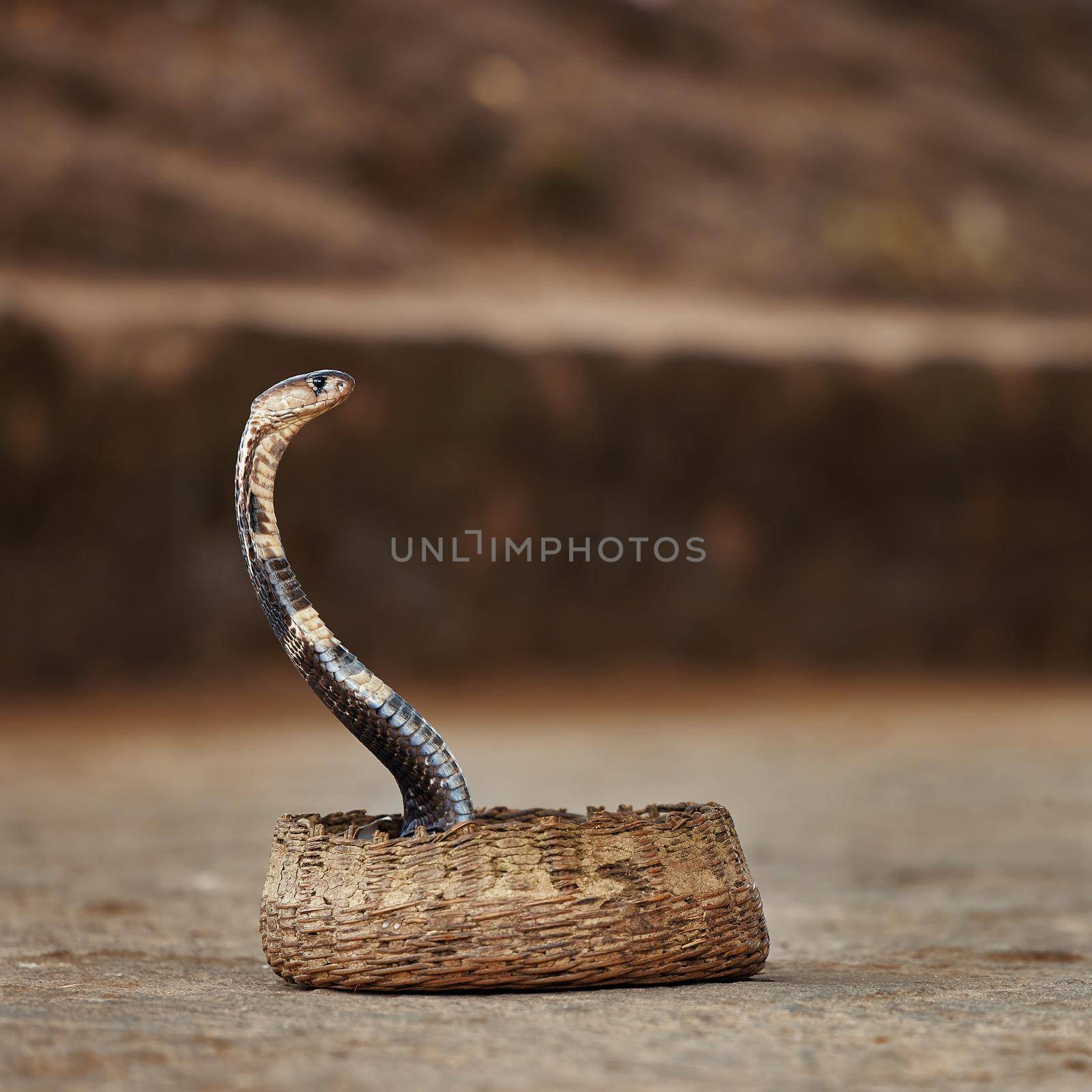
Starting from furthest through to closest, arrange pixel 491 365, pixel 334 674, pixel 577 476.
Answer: pixel 577 476, pixel 491 365, pixel 334 674

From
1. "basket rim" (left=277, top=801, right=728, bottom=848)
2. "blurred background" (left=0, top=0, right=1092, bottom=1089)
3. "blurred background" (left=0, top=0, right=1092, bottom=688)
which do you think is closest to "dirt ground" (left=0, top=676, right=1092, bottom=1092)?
"blurred background" (left=0, top=0, right=1092, bottom=1089)

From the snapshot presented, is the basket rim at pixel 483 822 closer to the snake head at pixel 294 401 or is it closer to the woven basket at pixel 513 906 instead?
the woven basket at pixel 513 906

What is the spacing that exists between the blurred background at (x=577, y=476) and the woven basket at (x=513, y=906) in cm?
11

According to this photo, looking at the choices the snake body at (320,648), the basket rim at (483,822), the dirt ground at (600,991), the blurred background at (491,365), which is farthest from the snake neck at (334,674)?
the blurred background at (491,365)

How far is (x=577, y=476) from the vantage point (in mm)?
17156

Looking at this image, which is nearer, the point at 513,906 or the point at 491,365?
the point at 513,906

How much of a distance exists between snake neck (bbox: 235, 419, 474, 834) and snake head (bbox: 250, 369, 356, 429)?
0.07 ft

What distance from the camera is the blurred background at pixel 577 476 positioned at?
14.7 feet

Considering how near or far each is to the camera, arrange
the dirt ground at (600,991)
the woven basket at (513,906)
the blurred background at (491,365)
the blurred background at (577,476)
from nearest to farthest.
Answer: the dirt ground at (600,991) → the woven basket at (513,906) → the blurred background at (577,476) → the blurred background at (491,365)

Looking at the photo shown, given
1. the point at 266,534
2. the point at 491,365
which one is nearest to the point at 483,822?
the point at 266,534

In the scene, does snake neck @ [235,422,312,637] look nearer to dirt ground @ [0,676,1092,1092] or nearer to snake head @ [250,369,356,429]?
snake head @ [250,369,356,429]

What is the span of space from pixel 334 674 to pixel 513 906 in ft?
2.04

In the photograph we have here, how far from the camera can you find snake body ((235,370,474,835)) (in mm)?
3324

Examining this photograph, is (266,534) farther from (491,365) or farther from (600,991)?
(491,365)
